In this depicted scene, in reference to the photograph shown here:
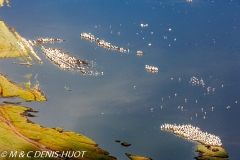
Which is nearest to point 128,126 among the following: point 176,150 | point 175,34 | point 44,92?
point 176,150

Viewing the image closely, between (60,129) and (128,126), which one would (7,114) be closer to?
(60,129)

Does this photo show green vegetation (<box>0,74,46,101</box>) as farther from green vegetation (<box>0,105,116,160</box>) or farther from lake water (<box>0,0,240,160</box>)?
green vegetation (<box>0,105,116,160</box>)

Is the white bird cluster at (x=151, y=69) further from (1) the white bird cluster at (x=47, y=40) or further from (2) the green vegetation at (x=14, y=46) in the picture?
(1) the white bird cluster at (x=47, y=40)

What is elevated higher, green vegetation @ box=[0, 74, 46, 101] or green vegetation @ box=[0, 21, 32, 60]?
green vegetation @ box=[0, 21, 32, 60]

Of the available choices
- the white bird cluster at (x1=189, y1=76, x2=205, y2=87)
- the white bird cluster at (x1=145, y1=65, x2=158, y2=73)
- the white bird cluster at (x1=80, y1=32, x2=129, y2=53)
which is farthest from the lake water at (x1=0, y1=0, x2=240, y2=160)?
the white bird cluster at (x1=80, y1=32, x2=129, y2=53)

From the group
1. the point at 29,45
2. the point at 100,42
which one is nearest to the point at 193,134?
the point at 100,42
